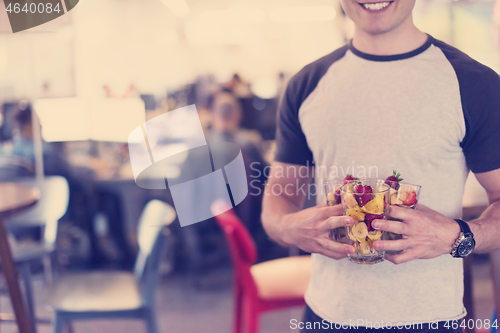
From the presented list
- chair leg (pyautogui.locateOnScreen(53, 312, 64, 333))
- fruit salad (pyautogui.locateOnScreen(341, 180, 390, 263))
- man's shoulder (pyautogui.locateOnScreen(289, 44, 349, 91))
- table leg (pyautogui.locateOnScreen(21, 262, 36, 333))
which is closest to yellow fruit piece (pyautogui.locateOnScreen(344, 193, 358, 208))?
fruit salad (pyautogui.locateOnScreen(341, 180, 390, 263))

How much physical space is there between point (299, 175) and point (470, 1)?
795mm

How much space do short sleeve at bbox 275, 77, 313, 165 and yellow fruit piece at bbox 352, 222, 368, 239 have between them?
12.2 inches

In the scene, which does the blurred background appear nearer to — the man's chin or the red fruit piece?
the man's chin

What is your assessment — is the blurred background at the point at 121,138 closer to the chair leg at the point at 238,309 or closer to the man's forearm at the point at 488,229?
the man's forearm at the point at 488,229

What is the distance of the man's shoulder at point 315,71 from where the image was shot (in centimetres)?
105

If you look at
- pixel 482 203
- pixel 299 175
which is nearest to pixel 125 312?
pixel 299 175

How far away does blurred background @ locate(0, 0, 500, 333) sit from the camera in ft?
4.99

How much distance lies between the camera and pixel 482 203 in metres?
1.21

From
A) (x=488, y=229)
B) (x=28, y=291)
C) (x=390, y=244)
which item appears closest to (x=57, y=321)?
(x=28, y=291)

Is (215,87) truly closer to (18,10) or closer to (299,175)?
(18,10)

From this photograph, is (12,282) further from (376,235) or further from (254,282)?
(376,235)

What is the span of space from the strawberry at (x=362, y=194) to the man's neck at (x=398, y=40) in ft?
1.23

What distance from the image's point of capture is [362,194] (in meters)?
0.77

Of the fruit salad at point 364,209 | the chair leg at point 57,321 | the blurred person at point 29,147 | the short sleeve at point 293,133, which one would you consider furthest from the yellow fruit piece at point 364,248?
the blurred person at point 29,147
